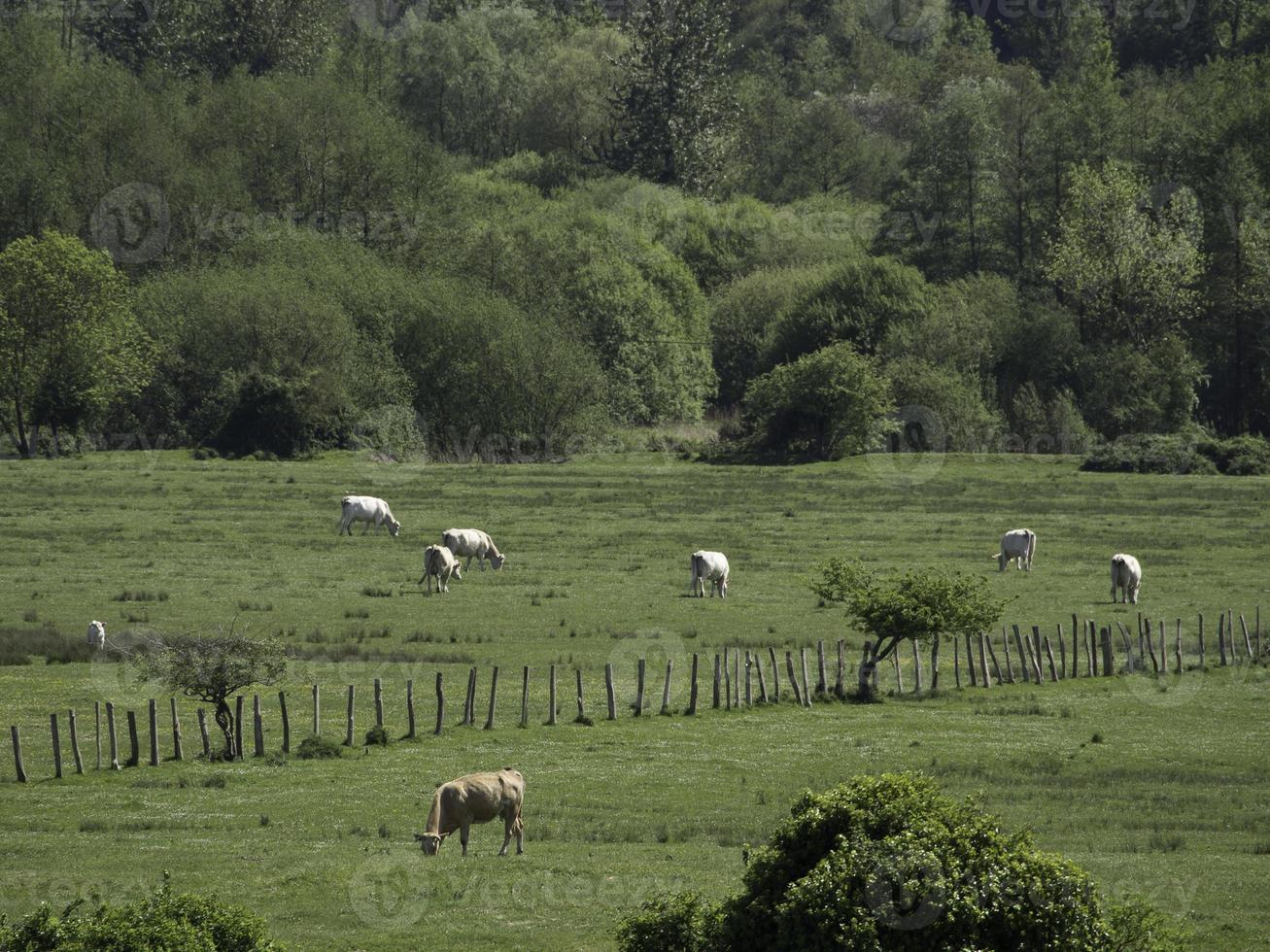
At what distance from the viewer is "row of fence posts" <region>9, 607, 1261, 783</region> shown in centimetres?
2964

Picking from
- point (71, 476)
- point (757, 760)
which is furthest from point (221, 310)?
point (757, 760)

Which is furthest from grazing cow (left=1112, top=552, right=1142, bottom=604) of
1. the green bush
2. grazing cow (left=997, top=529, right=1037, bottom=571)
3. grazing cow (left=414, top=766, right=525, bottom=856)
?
grazing cow (left=414, top=766, right=525, bottom=856)

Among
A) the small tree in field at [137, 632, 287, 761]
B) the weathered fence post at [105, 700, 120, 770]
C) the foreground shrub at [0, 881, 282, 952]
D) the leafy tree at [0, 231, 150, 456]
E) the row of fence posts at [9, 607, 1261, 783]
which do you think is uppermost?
the leafy tree at [0, 231, 150, 456]

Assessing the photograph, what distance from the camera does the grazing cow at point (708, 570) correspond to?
1950 inches

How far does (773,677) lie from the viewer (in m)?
36.6

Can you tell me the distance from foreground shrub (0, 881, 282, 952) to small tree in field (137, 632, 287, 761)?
14.8 m

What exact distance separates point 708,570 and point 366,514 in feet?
55.0

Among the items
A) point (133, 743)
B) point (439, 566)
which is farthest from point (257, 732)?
point (439, 566)

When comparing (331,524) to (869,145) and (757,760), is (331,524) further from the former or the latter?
(869,145)

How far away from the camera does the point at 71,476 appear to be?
2844 inches

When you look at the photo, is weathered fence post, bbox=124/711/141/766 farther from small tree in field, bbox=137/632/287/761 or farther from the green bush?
the green bush

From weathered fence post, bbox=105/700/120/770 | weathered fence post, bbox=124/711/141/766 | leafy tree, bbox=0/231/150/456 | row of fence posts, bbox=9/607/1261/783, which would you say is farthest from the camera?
leafy tree, bbox=0/231/150/456

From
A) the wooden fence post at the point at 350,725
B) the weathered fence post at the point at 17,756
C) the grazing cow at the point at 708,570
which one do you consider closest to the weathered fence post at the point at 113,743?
the weathered fence post at the point at 17,756

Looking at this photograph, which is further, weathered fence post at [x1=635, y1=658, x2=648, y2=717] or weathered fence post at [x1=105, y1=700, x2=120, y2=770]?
weathered fence post at [x1=635, y1=658, x2=648, y2=717]
